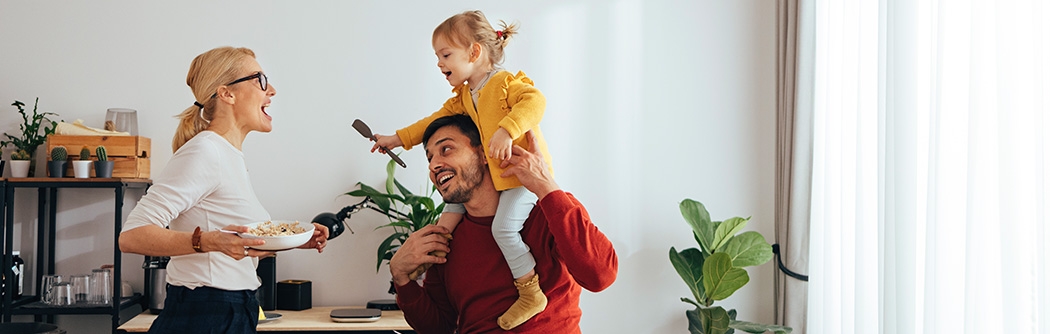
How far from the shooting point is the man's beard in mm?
2012

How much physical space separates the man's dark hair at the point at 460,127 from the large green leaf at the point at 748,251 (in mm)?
1593

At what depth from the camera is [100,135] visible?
320 centimetres

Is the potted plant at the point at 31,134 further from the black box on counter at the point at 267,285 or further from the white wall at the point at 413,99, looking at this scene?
the black box on counter at the point at 267,285

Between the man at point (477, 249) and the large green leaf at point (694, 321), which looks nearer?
the man at point (477, 249)

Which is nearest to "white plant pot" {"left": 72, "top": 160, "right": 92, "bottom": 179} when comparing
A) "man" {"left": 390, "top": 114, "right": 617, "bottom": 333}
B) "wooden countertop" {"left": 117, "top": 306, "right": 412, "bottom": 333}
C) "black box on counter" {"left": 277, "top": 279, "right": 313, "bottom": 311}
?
"wooden countertop" {"left": 117, "top": 306, "right": 412, "bottom": 333}

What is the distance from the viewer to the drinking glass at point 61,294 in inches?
122

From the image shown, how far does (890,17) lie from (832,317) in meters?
1.24

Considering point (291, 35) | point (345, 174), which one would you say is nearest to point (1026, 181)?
point (345, 174)

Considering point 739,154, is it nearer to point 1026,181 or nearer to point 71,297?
point 1026,181

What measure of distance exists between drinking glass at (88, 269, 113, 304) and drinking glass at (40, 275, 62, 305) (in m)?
0.13

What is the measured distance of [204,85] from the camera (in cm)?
197

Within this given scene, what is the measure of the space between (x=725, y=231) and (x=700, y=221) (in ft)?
0.38

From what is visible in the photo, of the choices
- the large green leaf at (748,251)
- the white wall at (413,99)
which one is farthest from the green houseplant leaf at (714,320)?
the white wall at (413,99)

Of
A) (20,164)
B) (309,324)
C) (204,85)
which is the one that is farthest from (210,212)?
(20,164)
